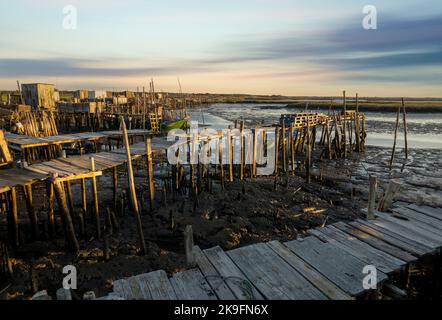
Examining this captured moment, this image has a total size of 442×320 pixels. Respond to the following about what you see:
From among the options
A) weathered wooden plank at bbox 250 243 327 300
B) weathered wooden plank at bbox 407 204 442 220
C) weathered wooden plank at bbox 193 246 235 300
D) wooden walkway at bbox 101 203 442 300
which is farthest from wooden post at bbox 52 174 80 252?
weathered wooden plank at bbox 407 204 442 220

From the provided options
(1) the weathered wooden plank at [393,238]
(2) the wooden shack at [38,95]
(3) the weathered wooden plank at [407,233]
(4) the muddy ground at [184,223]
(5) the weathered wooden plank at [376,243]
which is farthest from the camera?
(2) the wooden shack at [38,95]

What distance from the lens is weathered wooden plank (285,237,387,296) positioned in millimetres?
5258

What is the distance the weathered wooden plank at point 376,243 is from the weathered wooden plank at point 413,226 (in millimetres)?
1367

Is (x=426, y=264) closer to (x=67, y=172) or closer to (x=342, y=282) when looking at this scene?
(x=342, y=282)

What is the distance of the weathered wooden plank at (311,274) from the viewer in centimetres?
484

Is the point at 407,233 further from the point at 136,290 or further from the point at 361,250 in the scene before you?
the point at 136,290

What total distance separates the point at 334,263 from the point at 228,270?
210 cm

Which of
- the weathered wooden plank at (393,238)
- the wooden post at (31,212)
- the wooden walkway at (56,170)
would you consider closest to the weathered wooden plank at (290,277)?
the weathered wooden plank at (393,238)

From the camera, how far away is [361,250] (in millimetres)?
6488

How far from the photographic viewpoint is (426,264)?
8617mm

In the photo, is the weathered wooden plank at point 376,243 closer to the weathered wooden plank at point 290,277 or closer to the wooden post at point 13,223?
the weathered wooden plank at point 290,277

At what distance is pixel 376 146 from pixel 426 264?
70.7 ft

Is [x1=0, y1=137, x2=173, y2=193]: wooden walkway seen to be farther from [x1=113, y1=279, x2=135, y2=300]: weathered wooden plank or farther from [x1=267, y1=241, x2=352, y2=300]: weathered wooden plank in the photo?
[x1=267, y1=241, x2=352, y2=300]: weathered wooden plank

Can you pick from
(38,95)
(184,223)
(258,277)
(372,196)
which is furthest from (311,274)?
(38,95)
